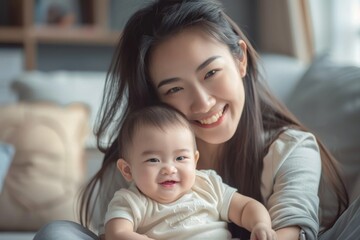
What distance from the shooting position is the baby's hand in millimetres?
1204

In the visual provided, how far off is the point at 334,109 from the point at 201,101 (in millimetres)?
591

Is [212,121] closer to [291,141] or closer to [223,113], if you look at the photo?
[223,113]

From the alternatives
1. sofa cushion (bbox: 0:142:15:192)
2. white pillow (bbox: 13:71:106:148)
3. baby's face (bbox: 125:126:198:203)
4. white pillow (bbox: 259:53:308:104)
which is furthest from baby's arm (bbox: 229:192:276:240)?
white pillow (bbox: 13:71:106:148)

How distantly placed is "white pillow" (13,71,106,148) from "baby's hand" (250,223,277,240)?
5.32 ft

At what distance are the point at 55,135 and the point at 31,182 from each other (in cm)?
20

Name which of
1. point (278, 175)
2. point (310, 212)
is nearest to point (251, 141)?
point (278, 175)

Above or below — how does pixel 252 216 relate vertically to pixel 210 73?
below

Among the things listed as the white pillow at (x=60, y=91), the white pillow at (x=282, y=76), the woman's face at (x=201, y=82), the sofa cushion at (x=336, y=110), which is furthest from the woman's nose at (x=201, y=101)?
the white pillow at (x=60, y=91)

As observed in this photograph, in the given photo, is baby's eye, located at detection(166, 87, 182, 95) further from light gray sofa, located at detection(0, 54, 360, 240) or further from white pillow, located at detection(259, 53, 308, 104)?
white pillow, located at detection(259, 53, 308, 104)

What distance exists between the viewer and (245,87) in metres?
1.55

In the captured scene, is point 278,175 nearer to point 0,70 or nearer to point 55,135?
point 55,135

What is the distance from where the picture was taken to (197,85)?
1381 millimetres

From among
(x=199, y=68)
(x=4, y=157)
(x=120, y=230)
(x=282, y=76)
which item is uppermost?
(x=199, y=68)

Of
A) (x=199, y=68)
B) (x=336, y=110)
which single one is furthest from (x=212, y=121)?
(x=336, y=110)
